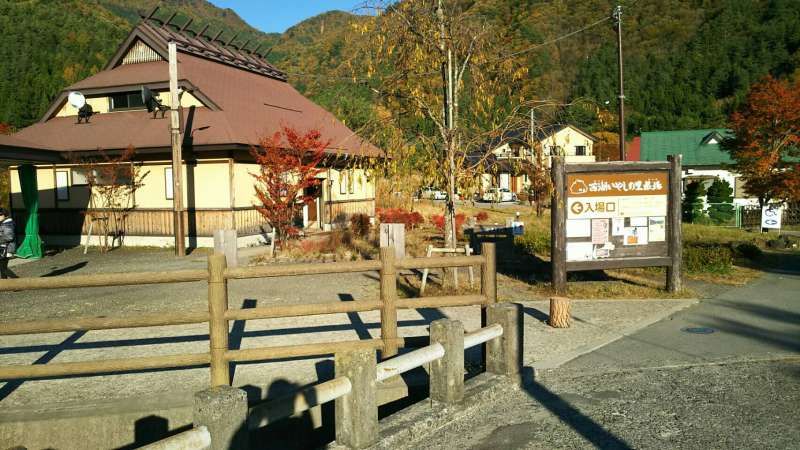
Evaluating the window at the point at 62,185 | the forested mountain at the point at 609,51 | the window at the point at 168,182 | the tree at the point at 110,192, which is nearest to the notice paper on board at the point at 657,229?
the window at the point at 168,182

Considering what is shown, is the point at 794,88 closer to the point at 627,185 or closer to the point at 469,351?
the point at 627,185

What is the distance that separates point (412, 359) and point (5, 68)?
72385mm

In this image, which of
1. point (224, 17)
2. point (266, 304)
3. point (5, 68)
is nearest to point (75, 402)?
point (266, 304)

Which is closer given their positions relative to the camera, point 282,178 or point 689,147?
point 282,178

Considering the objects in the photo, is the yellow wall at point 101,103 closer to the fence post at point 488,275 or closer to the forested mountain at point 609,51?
the forested mountain at point 609,51

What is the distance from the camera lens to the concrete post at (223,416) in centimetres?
347

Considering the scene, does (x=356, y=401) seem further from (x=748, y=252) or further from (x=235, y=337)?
(x=748, y=252)

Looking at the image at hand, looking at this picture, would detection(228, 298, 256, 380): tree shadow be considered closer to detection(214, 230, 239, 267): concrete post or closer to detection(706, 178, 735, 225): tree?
detection(214, 230, 239, 267): concrete post

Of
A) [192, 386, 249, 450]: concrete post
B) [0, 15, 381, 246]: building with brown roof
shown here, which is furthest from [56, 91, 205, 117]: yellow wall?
[192, 386, 249, 450]: concrete post

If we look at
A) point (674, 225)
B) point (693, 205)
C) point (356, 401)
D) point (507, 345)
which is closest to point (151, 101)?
point (674, 225)

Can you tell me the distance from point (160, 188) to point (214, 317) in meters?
16.4

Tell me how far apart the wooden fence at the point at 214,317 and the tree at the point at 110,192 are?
1577cm

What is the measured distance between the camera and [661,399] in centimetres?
573

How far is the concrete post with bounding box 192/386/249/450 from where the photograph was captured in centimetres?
347
